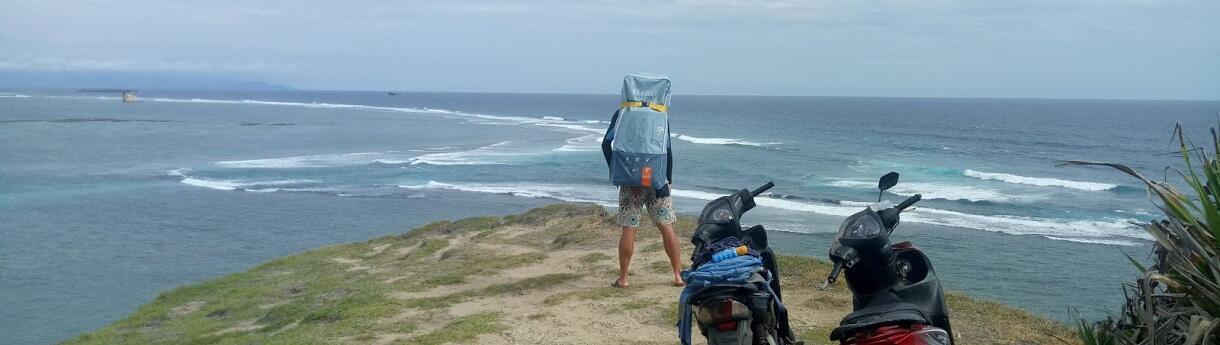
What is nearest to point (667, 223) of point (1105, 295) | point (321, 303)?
point (321, 303)

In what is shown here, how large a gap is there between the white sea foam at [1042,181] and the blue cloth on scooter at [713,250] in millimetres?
31146

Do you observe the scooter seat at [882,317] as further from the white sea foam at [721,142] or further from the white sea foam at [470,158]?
the white sea foam at [721,142]

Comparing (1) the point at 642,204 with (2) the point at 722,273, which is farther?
(1) the point at 642,204

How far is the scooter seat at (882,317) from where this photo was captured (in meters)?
3.68

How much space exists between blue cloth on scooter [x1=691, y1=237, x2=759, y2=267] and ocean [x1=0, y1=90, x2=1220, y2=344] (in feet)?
6.30

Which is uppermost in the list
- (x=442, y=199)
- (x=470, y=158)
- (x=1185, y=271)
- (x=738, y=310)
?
(x=1185, y=271)

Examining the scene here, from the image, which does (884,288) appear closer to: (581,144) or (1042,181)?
(1042,181)

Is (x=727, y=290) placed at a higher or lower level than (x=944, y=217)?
higher

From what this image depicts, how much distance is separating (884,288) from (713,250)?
75 centimetres

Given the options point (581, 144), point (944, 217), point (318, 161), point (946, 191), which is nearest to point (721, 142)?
point (581, 144)

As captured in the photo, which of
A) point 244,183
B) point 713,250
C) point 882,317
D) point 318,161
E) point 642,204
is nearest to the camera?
point 882,317

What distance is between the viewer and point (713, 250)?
424 centimetres

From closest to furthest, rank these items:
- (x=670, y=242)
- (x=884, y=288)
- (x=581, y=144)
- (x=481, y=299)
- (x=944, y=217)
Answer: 1. (x=884, y=288)
2. (x=670, y=242)
3. (x=481, y=299)
4. (x=944, y=217)
5. (x=581, y=144)

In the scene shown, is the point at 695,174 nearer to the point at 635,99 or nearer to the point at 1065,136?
the point at 635,99
